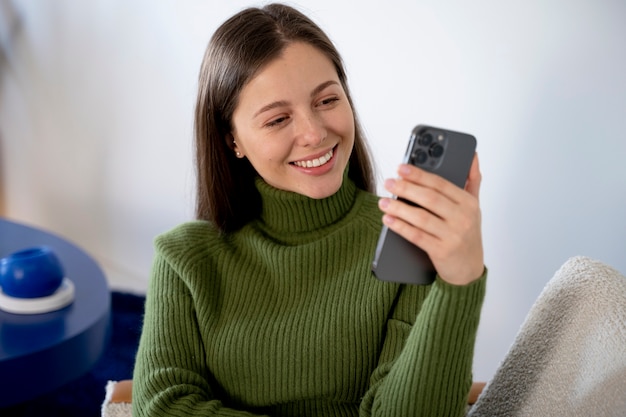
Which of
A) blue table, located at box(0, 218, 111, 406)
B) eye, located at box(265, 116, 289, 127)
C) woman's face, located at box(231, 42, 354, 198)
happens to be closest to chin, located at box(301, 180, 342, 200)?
woman's face, located at box(231, 42, 354, 198)

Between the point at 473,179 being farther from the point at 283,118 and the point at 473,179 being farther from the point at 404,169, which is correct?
the point at 283,118

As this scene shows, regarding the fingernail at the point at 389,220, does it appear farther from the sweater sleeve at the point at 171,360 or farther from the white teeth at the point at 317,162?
the sweater sleeve at the point at 171,360

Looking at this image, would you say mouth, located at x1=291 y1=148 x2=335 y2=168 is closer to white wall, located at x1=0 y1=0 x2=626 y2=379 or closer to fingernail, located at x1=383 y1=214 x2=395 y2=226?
fingernail, located at x1=383 y1=214 x2=395 y2=226

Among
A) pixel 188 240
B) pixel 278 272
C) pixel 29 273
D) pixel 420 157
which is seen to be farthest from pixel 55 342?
pixel 420 157

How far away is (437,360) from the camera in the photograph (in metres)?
0.93

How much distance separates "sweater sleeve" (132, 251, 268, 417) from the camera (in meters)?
1.09

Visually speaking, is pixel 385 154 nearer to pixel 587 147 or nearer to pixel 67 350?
pixel 587 147

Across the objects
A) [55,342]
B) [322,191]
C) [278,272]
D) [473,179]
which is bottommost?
[55,342]

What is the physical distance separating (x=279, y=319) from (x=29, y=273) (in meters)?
0.82

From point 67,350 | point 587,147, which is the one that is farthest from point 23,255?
point 587,147

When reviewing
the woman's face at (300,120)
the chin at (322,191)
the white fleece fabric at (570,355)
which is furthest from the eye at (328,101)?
the white fleece fabric at (570,355)

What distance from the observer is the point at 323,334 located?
113cm

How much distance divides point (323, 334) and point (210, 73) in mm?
448

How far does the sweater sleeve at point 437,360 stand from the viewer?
89 cm
